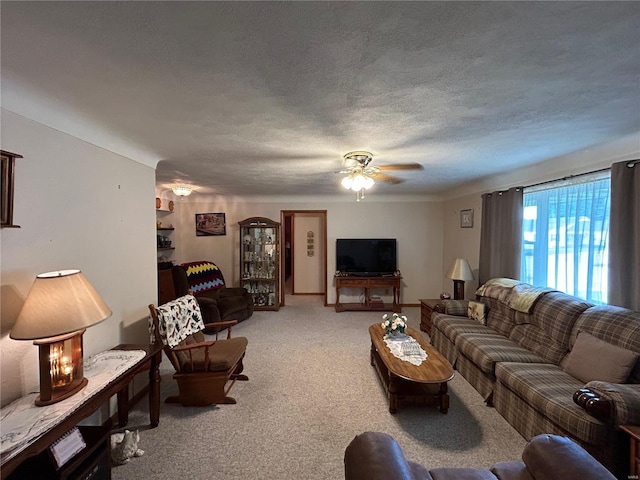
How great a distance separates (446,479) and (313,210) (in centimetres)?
506

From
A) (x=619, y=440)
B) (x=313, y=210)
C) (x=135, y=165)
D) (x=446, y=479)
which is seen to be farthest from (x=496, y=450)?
(x=313, y=210)

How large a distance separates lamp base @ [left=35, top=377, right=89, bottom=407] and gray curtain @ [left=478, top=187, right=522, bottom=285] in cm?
432

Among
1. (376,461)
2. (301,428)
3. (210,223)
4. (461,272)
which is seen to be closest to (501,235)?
(461,272)

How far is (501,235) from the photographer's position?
3787 mm

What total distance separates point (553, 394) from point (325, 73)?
254cm

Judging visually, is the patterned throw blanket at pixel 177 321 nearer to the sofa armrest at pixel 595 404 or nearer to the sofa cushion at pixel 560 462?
the sofa cushion at pixel 560 462

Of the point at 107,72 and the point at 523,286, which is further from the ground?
the point at 107,72

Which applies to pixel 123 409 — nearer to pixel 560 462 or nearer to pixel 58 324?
pixel 58 324

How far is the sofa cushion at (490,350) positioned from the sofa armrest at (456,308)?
0.72 m

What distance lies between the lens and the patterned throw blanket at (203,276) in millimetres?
4930

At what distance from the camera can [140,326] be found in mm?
2670

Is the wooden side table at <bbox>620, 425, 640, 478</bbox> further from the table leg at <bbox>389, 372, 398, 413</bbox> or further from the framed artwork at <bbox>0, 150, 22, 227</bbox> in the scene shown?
the framed artwork at <bbox>0, 150, 22, 227</bbox>

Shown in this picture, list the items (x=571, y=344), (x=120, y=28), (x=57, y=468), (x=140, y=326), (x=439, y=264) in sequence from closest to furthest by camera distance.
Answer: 1. (x=120, y=28)
2. (x=57, y=468)
3. (x=571, y=344)
4. (x=140, y=326)
5. (x=439, y=264)

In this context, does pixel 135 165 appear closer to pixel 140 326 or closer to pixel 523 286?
pixel 140 326
